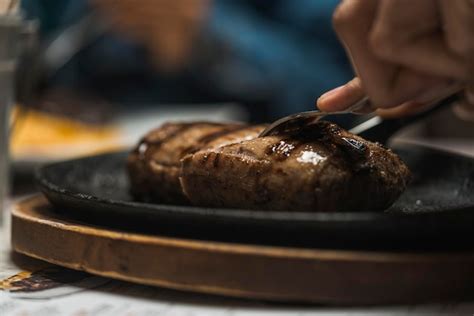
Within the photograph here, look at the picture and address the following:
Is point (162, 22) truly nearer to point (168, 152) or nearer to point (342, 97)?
point (168, 152)

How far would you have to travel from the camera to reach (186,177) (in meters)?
1.62

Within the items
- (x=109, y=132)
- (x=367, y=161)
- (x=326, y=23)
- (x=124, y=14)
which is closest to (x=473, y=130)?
(x=326, y=23)

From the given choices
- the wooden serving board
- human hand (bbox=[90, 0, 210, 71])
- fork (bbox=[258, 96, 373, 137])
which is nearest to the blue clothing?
human hand (bbox=[90, 0, 210, 71])

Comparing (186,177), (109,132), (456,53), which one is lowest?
(109,132)

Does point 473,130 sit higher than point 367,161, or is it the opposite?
point 367,161

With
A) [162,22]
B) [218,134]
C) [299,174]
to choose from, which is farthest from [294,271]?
[162,22]

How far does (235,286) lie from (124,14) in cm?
485

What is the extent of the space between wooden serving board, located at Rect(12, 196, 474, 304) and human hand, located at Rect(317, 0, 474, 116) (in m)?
0.31

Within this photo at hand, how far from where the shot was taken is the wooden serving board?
1.25 m

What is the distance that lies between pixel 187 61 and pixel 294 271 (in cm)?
510

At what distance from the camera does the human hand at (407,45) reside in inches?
47.6

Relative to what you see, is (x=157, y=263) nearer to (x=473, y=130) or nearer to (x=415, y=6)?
(x=415, y=6)

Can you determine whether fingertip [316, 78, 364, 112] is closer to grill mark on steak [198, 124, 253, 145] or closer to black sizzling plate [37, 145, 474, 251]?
black sizzling plate [37, 145, 474, 251]

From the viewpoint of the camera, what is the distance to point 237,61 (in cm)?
627
